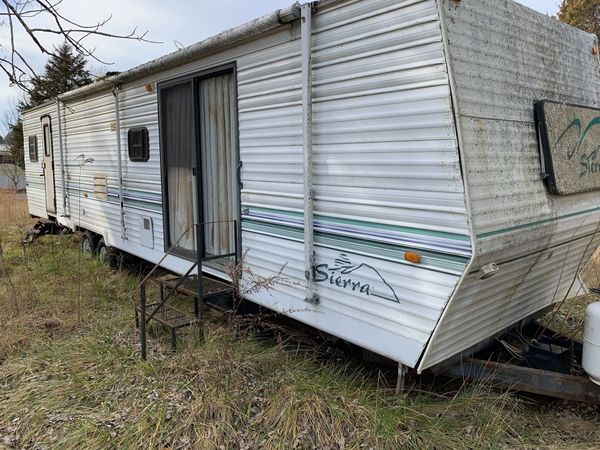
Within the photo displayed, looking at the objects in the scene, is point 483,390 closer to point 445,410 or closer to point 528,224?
point 445,410

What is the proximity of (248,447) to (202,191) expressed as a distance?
2.79 meters

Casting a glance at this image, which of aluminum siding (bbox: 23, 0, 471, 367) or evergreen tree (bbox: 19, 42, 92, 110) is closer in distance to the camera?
aluminum siding (bbox: 23, 0, 471, 367)

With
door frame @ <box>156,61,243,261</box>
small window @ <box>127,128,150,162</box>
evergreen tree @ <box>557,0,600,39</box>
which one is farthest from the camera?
evergreen tree @ <box>557,0,600,39</box>

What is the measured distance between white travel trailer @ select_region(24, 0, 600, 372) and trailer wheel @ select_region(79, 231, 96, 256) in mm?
3973

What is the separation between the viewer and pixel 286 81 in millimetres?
3666

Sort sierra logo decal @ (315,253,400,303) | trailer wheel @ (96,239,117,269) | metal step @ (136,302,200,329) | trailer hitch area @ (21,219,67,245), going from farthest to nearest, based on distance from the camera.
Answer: trailer hitch area @ (21,219,67,245) < trailer wheel @ (96,239,117,269) < metal step @ (136,302,200,329) < sierra logo decal @ (315,253,400,303)

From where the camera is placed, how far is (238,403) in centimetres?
324

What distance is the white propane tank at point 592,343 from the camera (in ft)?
9.62

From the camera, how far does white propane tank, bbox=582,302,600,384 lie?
2932mm

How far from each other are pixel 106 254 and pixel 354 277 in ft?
16.8

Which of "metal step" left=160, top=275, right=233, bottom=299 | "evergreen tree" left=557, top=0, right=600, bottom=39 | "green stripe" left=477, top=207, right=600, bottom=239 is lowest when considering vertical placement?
"metal step" left=160, top=275, right=233, bottom=299

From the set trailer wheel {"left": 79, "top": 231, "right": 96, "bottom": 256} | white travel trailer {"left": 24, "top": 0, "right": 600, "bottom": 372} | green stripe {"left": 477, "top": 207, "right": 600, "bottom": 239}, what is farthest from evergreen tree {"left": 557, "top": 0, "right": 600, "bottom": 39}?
trailer wheel {"left": 79, "top": 231, "right": 96, "bottom": 256}

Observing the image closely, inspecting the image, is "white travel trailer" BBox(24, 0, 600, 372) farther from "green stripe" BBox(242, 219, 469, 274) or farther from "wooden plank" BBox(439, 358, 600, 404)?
"wooden plank" BBox(439, 358, 600, 404)

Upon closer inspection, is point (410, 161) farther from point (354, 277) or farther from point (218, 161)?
point (218, 161)
